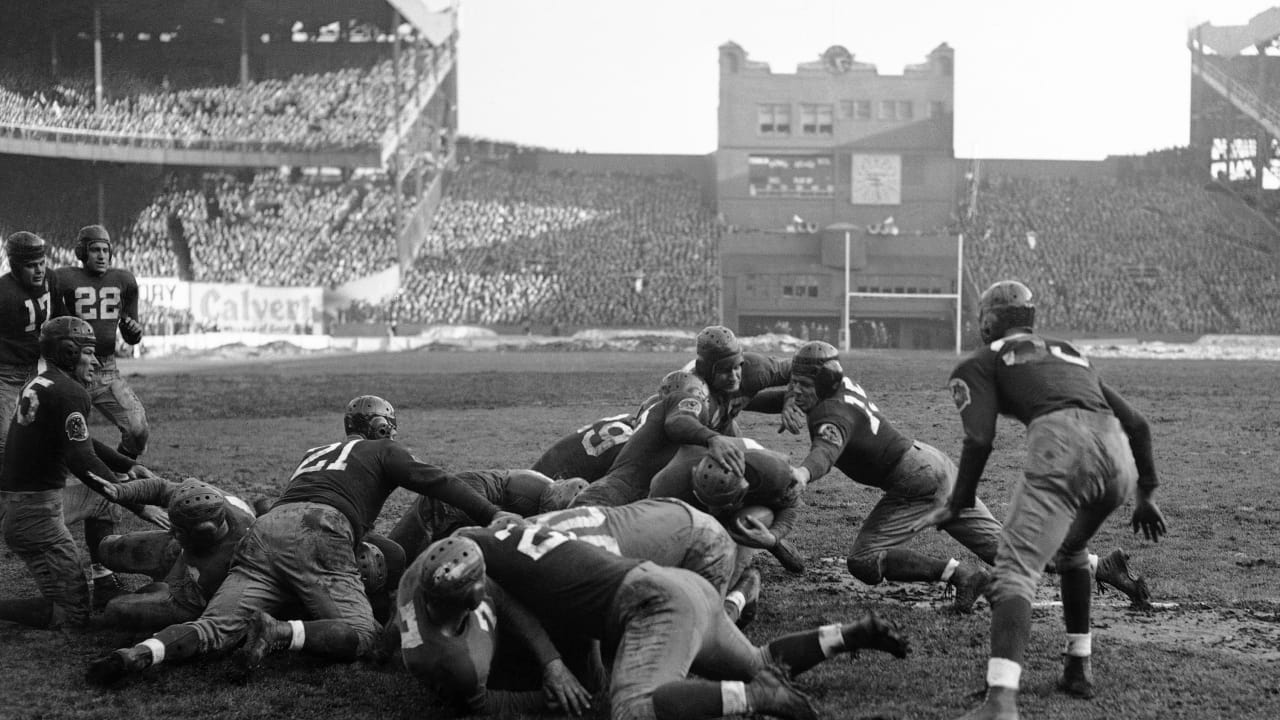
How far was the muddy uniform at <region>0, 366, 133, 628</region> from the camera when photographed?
7539mm

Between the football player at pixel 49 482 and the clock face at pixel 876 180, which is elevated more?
the clock face at pixel 876 180

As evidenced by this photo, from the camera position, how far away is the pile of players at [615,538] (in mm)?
5504

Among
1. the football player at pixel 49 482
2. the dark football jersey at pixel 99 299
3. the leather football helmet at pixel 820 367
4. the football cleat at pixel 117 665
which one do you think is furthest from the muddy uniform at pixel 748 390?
the dark football jersey at pixel 99 299

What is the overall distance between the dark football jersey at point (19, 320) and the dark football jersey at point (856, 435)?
20.6 feet

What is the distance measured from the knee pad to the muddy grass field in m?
0.22

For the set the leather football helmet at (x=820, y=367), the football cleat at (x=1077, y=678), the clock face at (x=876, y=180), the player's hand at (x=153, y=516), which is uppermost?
the clock face at (x=876, y=180)

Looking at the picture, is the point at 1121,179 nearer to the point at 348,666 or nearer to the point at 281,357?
the point at 281,357

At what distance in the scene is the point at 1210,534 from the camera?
996cm

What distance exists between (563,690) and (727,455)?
1817 mm

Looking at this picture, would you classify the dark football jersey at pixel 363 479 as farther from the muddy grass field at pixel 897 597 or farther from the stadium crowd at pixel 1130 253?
the stadium crowd at pixel 1130 253

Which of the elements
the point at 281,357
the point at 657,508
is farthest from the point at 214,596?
the point at 281,357

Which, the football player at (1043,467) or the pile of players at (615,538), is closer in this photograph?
the pile of players at (615,538)

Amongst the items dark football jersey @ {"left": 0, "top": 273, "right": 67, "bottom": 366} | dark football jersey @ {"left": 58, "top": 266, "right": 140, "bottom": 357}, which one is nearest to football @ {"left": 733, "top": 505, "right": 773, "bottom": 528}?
dark football jersey @ {"left": 0, "top": 273, "right": 67, "bottom": 366}

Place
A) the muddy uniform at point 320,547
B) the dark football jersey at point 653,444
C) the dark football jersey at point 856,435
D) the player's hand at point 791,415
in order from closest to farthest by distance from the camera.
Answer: the muddy uniform at point 320,547
the dark football jersey at point 653,444
the dark football jersey at point 856,435
the player's hand at point 791,415
